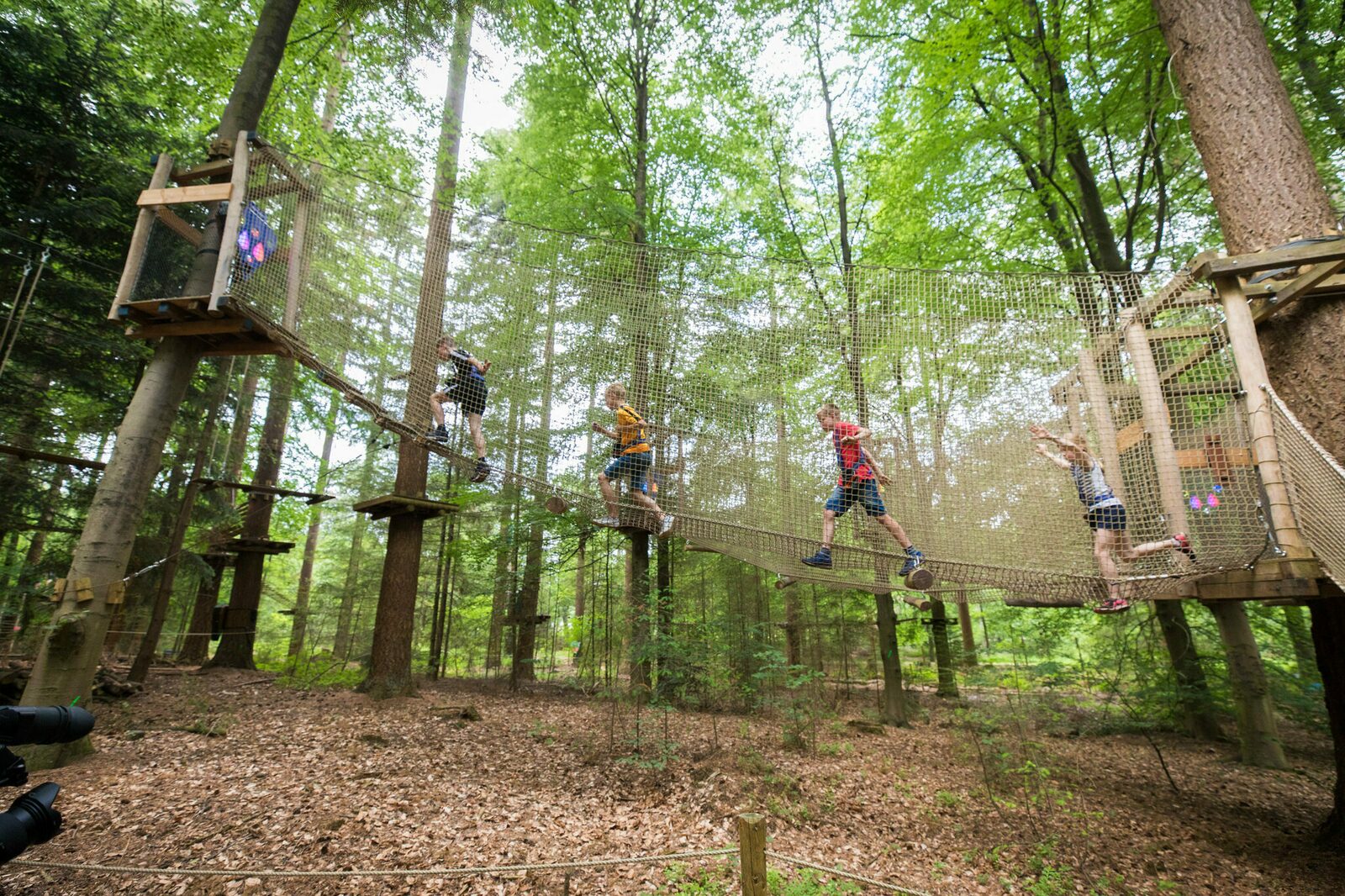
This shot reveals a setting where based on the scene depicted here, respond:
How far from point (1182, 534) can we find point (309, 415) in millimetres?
11894

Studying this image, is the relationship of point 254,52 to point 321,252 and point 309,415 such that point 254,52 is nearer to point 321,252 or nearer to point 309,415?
point 321,252

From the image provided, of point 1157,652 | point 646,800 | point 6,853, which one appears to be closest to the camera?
point 6,853

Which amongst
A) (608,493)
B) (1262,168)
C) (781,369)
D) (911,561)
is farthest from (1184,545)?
(608,493)

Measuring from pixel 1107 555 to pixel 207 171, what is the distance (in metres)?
6.30

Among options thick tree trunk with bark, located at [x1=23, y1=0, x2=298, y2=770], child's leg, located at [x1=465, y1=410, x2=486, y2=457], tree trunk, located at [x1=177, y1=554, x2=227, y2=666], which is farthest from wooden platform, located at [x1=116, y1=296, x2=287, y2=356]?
tree trunk, located at [x1=177, y1=554, x2=227, y2=666]

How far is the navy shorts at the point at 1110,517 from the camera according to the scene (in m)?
3.42

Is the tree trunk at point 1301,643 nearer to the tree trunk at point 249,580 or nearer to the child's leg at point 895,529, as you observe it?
the child's leg at point 895,529

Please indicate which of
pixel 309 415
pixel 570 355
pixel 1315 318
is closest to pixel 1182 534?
pixel 1315 318

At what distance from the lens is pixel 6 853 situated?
4.86ft

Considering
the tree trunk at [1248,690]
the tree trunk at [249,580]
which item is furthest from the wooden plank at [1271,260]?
the tree trunk at [249,580]

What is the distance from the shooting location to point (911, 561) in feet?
11.9

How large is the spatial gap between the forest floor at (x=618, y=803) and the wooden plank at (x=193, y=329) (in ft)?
9.68

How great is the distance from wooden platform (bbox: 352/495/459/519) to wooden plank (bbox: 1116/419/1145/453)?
5.98 m

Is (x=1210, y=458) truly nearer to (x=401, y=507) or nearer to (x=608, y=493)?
(x=608, y=493)
